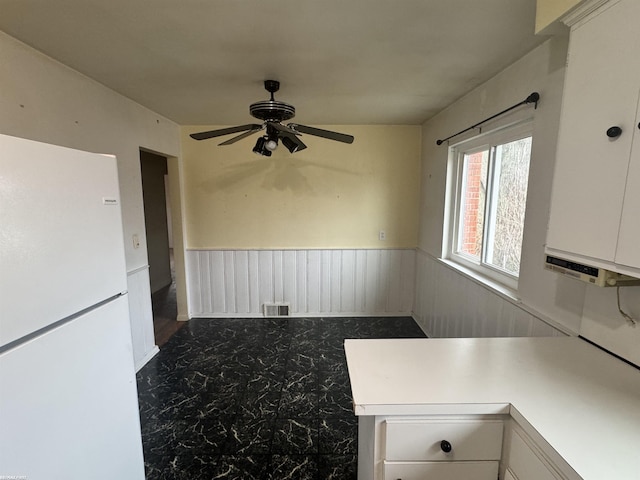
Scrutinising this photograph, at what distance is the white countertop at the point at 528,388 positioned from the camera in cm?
81

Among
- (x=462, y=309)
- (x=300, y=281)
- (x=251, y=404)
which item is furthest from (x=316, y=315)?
(x=462, y=309)

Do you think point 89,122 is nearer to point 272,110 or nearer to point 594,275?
point 272,110

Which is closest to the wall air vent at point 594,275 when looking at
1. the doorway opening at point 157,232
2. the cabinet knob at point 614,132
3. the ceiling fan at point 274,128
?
the cabinet knob at point 614,132

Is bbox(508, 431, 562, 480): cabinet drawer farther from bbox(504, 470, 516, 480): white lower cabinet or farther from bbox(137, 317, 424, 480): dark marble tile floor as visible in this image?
bbox(137, 317, 424, 480): dark marble tile floor

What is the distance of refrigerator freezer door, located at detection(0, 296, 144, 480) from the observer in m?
0.85

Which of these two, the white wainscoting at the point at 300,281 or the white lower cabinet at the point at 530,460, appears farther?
the white wainscoting at the point at 300,281

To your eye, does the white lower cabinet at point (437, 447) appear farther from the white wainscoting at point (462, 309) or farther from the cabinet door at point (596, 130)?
the white wainscoting at point (462, 309)

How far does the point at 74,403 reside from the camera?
104cm

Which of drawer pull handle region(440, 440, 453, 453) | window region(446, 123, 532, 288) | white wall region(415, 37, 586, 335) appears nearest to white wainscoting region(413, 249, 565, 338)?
white wall region(415, 37, 586, 335)

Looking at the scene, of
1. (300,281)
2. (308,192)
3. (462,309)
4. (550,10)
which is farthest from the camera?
(300,281)

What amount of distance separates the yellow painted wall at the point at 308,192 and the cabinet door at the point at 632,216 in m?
2.80

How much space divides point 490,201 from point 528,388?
169cm

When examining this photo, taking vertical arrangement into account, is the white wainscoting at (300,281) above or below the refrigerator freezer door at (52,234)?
below

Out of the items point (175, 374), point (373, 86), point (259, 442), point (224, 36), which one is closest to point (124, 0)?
point (224, 36)
